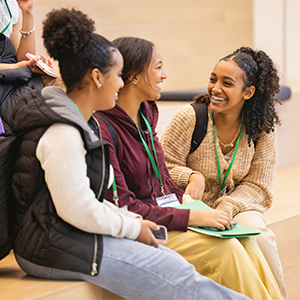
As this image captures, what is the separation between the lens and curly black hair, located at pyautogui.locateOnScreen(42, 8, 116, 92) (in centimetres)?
132

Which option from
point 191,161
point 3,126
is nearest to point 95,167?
point 3,126

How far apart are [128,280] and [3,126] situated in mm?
912

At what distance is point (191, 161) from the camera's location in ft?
7.04

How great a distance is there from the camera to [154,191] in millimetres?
1788

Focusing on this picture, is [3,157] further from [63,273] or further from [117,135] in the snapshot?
[117,135]

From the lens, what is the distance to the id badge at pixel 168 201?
69.8 inches

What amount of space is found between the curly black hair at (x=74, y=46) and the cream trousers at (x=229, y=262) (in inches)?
25.5

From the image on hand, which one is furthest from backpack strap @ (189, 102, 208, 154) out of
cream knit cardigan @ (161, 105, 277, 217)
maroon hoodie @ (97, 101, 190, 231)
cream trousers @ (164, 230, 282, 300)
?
cream trousers @ (164, 230, 282, 300)

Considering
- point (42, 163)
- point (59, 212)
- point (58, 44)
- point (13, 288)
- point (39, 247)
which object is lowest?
point (13, 288)

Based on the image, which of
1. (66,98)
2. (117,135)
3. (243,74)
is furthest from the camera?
(243,74)

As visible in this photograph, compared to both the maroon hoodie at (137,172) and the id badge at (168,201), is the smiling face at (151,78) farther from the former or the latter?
the id badge at (168,201)

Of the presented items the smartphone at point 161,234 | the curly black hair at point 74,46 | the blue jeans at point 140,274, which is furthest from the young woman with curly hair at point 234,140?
the curly black hair at point 74,46

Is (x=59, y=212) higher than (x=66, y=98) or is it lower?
lower

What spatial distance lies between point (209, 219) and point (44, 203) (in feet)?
1.96
